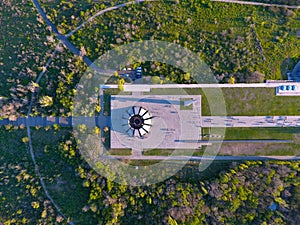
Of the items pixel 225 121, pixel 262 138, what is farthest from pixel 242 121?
pixel 262 138

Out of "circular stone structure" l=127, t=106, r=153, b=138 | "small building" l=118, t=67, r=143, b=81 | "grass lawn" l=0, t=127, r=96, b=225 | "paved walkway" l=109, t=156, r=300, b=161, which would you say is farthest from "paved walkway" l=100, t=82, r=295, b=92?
"grass lawn" l=0, t=127, r=96, b=225

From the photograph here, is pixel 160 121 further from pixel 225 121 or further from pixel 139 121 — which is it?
pixel 225 121

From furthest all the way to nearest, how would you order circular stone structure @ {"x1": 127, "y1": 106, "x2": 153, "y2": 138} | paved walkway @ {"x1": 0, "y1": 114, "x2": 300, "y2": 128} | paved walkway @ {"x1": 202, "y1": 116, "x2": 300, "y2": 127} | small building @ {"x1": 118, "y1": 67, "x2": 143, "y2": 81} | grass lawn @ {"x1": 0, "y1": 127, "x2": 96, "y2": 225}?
small building @ {"x1": 118, "y1": 67, "x2": 143, "y2": 81}, paved walkway @ {"x1": 202, "y1": 116, "x2": 300, "y2": 127}, paved walkway @ {"x1": 0, "y1": 114, "x2": 300, "y2": 128}, circular stone structure @ {"x1": 127, "y1": 106, "x2": 153, "y2": 138}, grass lawn @ {"x1": 0, "y1": 127, "x2": 96, "y2": 225}

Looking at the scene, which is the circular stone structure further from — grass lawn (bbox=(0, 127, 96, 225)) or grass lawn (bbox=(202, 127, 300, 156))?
grass lawn (bbox=(0, 127, 96, 225))

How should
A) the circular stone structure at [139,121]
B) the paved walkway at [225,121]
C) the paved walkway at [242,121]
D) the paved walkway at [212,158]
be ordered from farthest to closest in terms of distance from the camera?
the paved walkway at [242,121] → the paved walkway at [225,121] → the paved walkway at [212,158] → the circular stone structure at [139,121]

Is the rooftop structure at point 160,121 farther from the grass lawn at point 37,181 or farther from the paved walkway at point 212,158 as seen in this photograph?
the grass lawn at point 37,181

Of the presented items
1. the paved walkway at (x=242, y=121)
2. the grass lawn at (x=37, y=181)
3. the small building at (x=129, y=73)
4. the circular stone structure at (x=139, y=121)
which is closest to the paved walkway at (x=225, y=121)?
the paved walkway at (x=242, y=121)

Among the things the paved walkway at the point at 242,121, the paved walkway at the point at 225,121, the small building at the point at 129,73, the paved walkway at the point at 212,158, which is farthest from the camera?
the small building at the point at 129,73

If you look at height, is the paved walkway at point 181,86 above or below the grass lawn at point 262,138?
above
